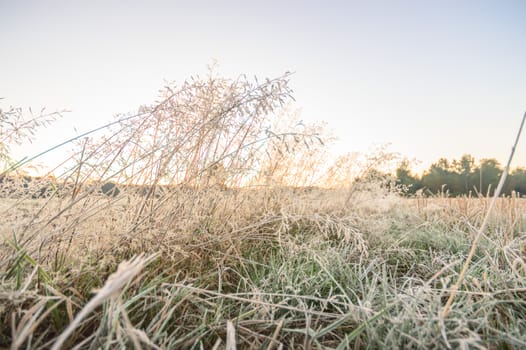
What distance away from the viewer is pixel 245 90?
137cm

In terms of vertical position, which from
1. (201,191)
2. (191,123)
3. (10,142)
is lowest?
(201,191)

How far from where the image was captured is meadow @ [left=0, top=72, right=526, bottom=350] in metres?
0.79

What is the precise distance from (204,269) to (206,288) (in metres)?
0.28

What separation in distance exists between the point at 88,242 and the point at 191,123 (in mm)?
779

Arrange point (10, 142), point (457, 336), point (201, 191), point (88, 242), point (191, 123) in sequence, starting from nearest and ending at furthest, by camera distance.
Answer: point (457, 336), point (88, 242), point (10, 142), point (191, 123), point (201, 191)

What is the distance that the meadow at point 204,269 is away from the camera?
31.2 inches

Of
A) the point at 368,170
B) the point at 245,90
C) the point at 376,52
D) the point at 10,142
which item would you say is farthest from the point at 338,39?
the point at 10,142

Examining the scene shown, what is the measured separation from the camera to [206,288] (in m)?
1.16

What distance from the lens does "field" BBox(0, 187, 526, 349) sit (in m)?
0.75

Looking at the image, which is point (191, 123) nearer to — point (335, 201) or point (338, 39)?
point (335, 201)

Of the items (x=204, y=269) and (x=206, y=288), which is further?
(x=204, y=269)

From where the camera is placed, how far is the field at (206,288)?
0.75m

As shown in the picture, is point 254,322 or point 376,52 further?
point 376,52

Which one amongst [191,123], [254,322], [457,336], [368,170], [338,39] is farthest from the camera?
[338,39]
